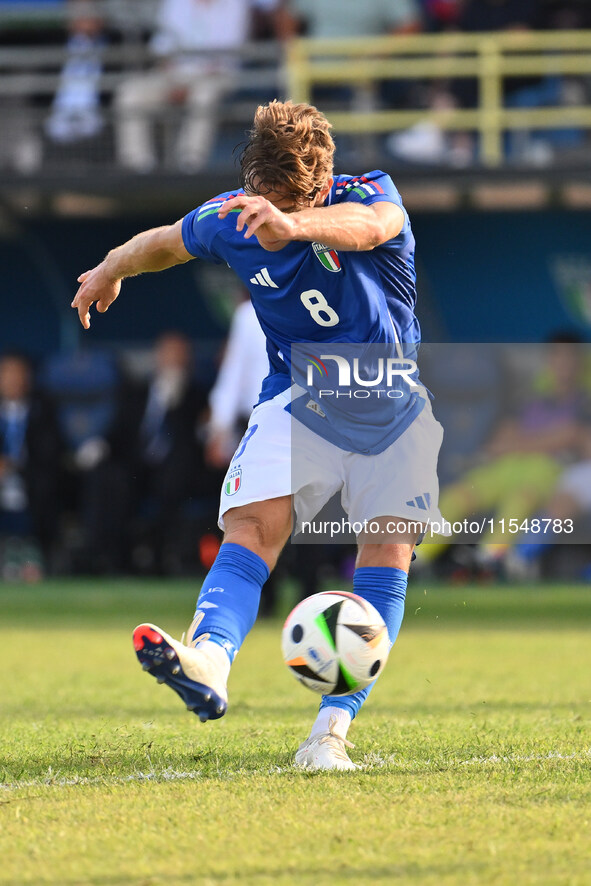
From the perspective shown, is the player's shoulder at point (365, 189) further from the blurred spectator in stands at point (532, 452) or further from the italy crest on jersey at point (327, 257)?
the blurred spectator in stands at point (532, 452)

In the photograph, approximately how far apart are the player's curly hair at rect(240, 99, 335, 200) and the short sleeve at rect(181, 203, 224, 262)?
0.82 feet

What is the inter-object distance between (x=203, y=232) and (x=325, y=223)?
26.2 inches

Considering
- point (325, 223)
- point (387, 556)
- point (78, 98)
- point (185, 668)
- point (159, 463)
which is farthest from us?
point (78, 98)

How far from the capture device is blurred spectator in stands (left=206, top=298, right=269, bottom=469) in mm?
8297

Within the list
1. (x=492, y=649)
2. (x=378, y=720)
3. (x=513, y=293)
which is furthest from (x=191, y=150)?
(x=378, y=720)

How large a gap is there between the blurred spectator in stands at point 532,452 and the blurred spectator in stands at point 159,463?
2.29 m

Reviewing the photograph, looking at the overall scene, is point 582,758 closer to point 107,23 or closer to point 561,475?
point 561,475

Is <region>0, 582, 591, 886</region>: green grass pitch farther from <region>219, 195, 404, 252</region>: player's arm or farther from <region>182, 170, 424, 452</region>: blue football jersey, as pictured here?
<region>219, 195, 404, 252</region>: player's arm

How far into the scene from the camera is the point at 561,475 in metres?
11.3

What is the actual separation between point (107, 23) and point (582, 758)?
12374 millimetres

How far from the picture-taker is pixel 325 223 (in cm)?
346

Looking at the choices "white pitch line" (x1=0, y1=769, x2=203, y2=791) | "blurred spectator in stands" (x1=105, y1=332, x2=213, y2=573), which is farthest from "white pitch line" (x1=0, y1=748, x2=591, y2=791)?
"blurred spectator in stands" (x1=105, y1=332, x2=213, y2=573)

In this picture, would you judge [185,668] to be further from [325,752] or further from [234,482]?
[234,482]

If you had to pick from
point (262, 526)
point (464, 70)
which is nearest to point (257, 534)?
point (262, 526)
